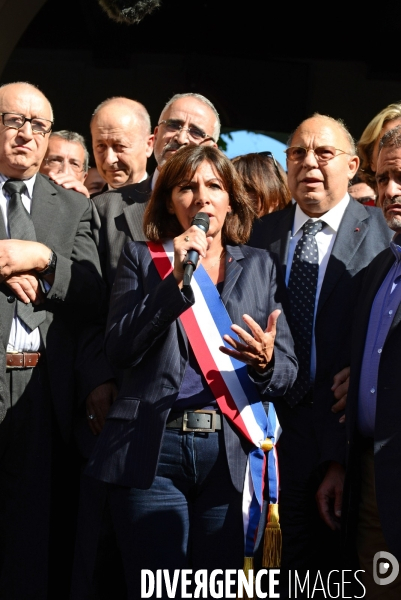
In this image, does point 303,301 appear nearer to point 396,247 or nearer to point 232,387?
point 396,247

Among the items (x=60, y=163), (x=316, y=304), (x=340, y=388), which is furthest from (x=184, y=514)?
(x=60, y=163)

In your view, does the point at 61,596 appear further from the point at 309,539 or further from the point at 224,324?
the point at 224,324

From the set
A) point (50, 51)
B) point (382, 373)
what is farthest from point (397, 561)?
point (50, 51)

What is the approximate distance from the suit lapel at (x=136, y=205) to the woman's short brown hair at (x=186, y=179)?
344 mm

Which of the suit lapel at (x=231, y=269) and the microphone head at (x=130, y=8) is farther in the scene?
the microphone head at (x=130, y=8)

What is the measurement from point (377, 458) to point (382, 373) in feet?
0.99

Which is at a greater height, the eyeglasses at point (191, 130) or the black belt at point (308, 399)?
the eyeglasses at point (191, 130)

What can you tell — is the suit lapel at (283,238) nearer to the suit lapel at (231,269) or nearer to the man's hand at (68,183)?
the suit lapel at (231,269)

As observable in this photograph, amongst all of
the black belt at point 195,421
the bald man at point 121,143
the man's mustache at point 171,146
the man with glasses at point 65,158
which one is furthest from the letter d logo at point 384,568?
the man with glasses at point 65,158

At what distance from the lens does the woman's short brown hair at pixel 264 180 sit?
467cm

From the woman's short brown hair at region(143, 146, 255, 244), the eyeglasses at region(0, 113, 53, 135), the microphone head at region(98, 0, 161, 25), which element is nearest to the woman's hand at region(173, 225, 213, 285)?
the woman's short brown hair at region(143, 146, 255, 244)

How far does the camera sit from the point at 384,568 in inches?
133

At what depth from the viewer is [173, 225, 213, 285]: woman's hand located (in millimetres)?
3068

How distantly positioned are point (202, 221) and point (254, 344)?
48 centimetres
